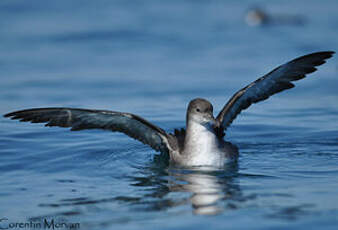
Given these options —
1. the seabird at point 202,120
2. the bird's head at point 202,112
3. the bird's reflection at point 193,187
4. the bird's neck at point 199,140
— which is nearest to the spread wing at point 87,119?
the seabird at point 202,120

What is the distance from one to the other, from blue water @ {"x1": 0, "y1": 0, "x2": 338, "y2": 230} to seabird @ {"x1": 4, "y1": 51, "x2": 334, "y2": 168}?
1.07 ft

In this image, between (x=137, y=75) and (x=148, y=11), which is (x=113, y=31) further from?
(x=137, y=75)

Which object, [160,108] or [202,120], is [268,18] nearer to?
[160,108]

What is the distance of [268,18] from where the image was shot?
17750 mm

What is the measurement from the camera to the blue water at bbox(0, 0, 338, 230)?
21.2 ft

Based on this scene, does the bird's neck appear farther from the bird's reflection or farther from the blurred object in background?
the blurred object in background

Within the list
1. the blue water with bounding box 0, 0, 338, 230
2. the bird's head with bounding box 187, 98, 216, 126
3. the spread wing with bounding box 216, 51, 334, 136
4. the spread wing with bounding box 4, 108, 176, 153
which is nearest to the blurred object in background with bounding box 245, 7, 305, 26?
the blue water with bounding box 0, 0, 338, 230

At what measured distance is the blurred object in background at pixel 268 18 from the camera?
17391 mm

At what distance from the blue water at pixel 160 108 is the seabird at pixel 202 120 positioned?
0.33 metres

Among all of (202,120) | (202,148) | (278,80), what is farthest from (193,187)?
(278,80)

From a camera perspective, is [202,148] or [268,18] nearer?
[202,148]

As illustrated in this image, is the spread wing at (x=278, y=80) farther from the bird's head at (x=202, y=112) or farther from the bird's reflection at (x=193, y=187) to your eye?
the bird's reflection at (x=193, y=187)

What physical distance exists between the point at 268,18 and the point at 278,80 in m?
9.80

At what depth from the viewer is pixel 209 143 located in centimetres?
827
